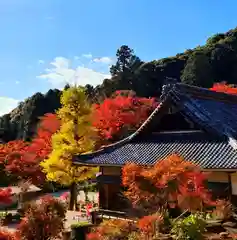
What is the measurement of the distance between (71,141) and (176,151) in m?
10.3

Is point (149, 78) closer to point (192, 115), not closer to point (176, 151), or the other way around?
point (192, 115)

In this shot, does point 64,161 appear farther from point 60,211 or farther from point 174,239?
point 174,239

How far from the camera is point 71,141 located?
22.5 meters

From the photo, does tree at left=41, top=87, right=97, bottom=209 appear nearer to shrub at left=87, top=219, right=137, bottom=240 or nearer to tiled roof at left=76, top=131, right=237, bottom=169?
tiled roof at left=76, top=131, right=237, bottom=169

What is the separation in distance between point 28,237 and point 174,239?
5.13 metres

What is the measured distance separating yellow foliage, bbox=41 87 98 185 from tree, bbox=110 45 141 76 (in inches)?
1498

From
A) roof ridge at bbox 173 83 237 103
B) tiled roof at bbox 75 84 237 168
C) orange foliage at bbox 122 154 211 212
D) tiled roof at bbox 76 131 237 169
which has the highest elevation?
roof ridge at bbox 173 83 237 103

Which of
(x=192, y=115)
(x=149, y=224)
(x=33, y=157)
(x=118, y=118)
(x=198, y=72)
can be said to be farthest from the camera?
(x=198, y=72)

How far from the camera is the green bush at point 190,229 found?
9602 mm

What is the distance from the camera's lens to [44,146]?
34.1 metres

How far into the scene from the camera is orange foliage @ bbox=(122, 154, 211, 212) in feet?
34.2

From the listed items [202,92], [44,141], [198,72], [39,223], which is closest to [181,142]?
[202,92]

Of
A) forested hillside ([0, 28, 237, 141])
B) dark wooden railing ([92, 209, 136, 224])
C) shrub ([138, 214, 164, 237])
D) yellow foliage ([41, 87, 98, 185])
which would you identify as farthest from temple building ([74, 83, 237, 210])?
forested hillside ([0, 28, 237, 141])

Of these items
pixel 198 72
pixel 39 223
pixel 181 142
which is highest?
pixel 198 72
